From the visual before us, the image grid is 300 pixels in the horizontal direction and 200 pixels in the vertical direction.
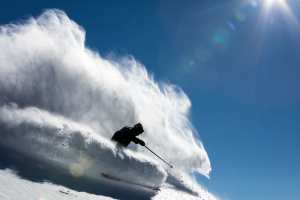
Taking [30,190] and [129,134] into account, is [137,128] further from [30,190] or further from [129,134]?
[30,190]

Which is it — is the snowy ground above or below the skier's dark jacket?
below

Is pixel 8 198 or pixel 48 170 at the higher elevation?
pixel 48 170

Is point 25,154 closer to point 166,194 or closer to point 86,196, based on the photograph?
point 86,196

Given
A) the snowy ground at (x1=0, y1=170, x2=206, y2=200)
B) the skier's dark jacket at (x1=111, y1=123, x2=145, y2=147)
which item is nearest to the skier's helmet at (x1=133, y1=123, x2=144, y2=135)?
the skier's dark jacket at (x1=111, y1=123, x2=145, y2=147)

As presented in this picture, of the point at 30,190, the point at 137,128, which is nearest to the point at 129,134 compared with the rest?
the point at 137,128

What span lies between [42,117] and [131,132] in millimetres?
24402

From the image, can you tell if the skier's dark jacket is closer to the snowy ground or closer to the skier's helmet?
the skier's helmet

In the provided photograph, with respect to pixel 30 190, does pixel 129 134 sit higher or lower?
higher

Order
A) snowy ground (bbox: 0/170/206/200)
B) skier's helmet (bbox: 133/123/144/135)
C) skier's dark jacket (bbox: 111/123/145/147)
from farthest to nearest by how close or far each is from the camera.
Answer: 1. skier's dark jacket (bbox: 111/123/145/147)
2. skier's helmet (bbox: 133/123/144/135)
3. snowy ground (bbox: 0/170/206/200)

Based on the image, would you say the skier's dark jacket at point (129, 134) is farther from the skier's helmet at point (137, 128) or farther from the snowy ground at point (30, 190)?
the snowy ground at point (30, 190)

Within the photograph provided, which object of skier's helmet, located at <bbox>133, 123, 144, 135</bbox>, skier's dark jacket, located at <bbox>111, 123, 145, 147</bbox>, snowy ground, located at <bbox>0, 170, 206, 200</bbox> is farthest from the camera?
skier's dark jacket, located at <bbox>111, 123, 145, 147</bbox>

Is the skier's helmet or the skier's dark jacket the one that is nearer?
the skier's helmet

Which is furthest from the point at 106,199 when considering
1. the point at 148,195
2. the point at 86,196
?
the point at 148,195

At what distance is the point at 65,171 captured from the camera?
66.4m
